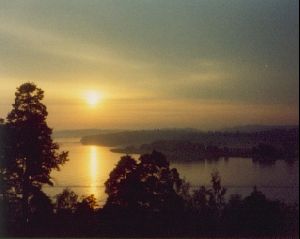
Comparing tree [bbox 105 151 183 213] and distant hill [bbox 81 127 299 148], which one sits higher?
distant hill [bbox 81 127 299 148]

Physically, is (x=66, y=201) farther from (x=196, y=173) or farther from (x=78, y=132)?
(x=196, y=173)

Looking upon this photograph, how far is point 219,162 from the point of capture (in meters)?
2.29

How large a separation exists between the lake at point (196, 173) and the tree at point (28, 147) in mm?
65

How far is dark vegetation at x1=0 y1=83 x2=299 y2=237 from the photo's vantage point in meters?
2.22

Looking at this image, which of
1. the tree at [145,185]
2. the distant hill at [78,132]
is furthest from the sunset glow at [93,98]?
the tree at [145,185]

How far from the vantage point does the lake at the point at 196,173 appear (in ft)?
7.19

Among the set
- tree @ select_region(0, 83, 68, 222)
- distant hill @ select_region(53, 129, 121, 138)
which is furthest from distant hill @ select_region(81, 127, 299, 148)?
tree @ select_region(0, 83, 68, 222)

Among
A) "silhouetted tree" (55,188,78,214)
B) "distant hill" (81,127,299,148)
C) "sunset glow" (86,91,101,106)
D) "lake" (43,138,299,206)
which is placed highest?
"sunset glow" (86,91,101,106)

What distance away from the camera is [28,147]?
7.39 feet

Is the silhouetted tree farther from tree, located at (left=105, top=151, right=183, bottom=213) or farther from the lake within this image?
tree, located at (left=105, top=151, right=183, bottom=213)

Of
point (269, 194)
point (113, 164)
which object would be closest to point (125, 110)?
point (113, 164)

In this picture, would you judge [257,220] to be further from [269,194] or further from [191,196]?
[191,196]

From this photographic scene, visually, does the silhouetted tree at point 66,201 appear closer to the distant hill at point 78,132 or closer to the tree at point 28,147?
the tree at point 28,147

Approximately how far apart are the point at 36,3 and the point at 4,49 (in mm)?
381
